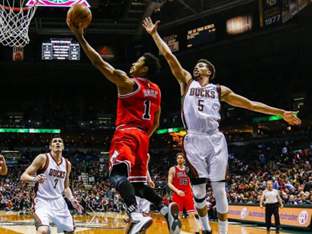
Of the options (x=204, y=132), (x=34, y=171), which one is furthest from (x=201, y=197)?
(x=34, y=171)

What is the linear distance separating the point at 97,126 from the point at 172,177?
30145mm

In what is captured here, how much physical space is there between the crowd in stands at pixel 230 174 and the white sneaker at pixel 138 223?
419 inches

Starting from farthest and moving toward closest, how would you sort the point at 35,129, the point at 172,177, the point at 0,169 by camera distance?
the point at 35,129 < the point at 172,177 < the point at 0,169

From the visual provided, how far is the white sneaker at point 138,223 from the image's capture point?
13.4ft

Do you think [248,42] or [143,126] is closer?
[143,126]

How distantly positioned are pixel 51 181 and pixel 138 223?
82.8 inches

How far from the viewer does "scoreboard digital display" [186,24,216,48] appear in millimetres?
29562

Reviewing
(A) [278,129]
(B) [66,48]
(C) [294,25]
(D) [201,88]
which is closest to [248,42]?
(C) [294,25]

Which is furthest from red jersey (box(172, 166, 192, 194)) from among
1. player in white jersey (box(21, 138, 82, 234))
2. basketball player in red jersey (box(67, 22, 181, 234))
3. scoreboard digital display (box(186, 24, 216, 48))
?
scoreboard digital display (box(186, 24, 216, 48))

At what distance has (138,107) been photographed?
468 cm

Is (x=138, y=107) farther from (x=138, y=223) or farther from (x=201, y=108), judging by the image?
(x=138, y=223)

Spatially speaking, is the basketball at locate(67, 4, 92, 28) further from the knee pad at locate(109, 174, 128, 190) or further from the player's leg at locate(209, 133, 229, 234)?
the player's leg at locate(209, 133, 229, 234)

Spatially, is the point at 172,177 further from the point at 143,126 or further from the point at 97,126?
the point at 97,126

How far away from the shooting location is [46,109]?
39.3 metres
